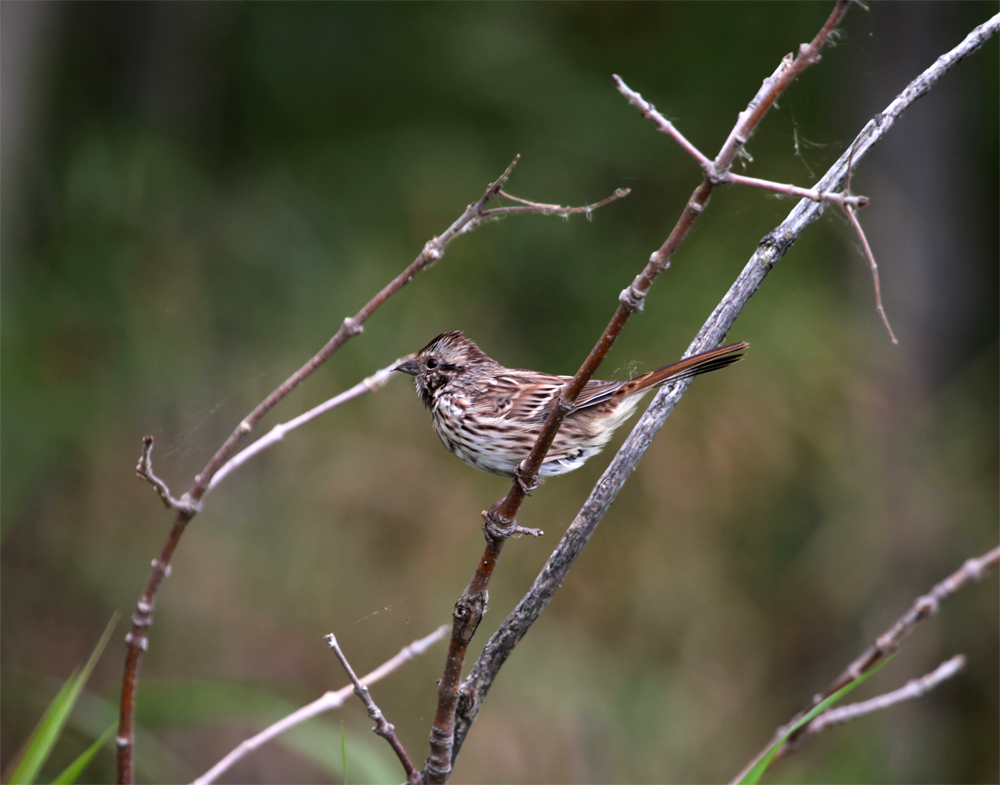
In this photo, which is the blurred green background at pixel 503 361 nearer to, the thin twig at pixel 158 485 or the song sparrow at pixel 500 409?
the song sparrow at pixel 500 409

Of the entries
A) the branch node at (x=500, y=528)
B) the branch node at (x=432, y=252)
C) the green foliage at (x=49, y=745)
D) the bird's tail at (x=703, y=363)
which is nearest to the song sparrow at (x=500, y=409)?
the bird's tail at (x=703, y=363)

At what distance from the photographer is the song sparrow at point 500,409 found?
2645 mm

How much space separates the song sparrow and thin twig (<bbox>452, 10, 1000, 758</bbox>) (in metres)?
0.58

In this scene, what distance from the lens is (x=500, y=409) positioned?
2.78 meters

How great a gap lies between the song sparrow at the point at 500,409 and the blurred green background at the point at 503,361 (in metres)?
2.12

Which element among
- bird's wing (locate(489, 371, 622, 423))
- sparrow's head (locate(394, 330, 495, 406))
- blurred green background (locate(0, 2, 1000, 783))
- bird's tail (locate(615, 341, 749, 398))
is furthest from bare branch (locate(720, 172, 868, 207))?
blurred green background (locate(0, 2, 1000, 783))

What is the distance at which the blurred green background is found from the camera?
5039 mm

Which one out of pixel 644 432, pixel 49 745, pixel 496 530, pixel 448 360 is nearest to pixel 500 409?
pixel 448 360

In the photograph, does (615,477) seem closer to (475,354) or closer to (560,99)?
(475,354)

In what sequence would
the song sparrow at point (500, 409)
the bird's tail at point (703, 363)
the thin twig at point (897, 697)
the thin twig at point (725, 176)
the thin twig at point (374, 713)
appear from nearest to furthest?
the thin twig at point (725, 176), the thin twig at point (374, 713), the thin twig at point (897, 697), the bird's tail at point (703, 363), the song sparrow at point (500, 409)

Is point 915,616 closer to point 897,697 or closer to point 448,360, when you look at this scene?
point 897,697

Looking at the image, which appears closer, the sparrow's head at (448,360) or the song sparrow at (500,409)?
the song sparrow at (500,409)

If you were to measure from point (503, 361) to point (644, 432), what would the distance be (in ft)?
12.1

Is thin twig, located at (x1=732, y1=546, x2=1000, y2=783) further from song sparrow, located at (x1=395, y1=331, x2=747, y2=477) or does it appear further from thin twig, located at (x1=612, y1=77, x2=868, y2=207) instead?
song sparrow, located at (x1=395, y1=331, x2=747, y2=477)
